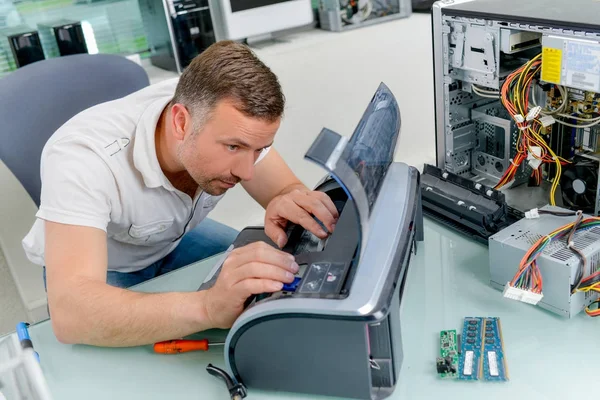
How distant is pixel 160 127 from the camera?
3.96ft

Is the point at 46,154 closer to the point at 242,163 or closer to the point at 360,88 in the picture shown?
the point at 242,163

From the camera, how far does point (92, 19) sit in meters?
2.67

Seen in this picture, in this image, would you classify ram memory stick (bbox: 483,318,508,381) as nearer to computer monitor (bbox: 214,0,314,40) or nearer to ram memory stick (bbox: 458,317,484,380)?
ram memory stick (bbox: 458,317,484,380)

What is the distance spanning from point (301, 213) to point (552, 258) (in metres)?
0.41

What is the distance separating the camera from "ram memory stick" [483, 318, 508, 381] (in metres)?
0.77

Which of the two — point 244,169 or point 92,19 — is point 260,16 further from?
point 244,169

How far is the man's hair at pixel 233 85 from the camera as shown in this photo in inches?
39.7

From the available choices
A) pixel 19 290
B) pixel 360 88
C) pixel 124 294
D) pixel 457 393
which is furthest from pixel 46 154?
pixel 360 88

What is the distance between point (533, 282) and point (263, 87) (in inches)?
20.9

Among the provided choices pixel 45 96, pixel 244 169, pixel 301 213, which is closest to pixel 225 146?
pixel 244 169

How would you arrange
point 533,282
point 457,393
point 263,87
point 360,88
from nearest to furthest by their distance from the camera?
point 457,393
point 533,282
point 263,87
point 360,88

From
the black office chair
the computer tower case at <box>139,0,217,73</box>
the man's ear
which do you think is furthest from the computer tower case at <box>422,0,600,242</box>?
the computer tower case at <box>139,0,217,73</box>

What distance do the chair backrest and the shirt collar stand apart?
412mm

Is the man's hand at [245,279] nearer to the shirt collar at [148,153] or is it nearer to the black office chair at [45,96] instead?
the shirt collar at [148,153]
